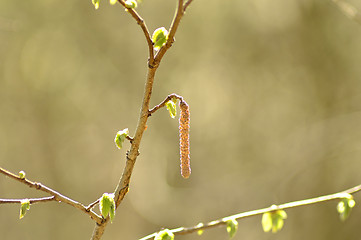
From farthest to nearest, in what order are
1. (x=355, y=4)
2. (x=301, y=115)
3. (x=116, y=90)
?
(x=116, y=90)
(x=301, y=115)
(x=355, y=4)

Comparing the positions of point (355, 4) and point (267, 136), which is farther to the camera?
point (267, 136)

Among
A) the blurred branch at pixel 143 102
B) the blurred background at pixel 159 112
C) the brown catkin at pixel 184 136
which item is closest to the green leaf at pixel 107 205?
the blurred branch at pixel 143 102

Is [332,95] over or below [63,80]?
below

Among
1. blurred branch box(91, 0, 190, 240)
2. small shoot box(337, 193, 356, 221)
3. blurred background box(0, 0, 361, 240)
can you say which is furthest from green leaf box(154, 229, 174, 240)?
blurred background box(0, 0, 361, 240)

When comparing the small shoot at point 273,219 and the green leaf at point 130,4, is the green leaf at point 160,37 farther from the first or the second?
the small shoot at point 273,219

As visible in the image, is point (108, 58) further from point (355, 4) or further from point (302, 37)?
point (355, 4)

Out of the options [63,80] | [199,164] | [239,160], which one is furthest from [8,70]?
[239,160]

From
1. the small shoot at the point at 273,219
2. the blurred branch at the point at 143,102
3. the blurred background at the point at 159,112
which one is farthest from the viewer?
the blurred background at the point at 159,112

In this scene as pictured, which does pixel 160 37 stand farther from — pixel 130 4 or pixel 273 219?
pixel 273 219
